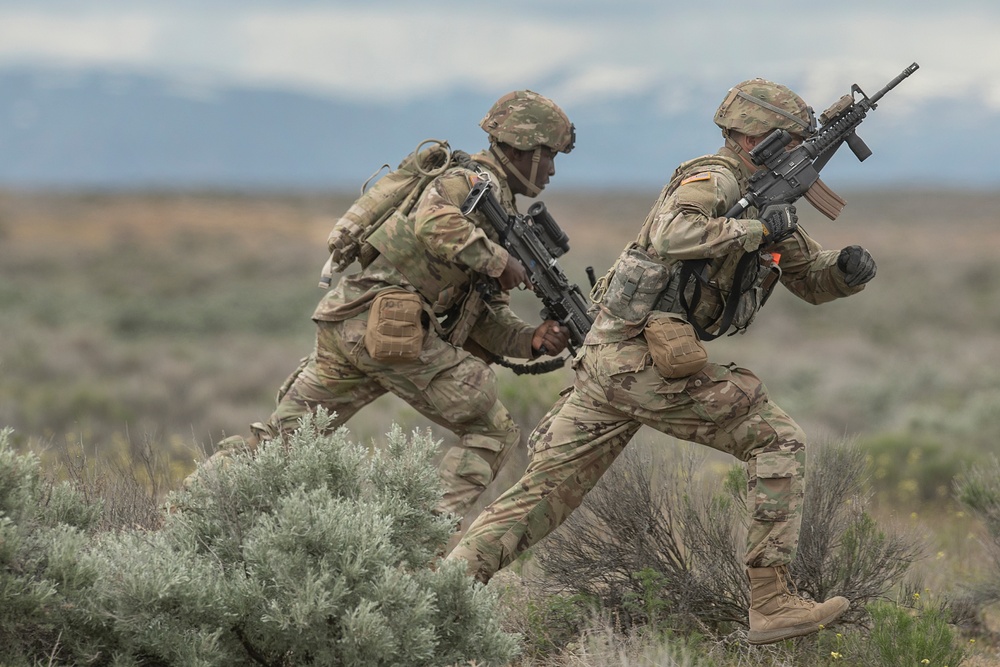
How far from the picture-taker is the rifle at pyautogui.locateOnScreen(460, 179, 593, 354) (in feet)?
19.7

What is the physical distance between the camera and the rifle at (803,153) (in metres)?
5.12

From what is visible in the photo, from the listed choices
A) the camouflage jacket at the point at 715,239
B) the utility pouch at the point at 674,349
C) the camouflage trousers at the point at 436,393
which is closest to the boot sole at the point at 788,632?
the utility pouch at the point at 674,349

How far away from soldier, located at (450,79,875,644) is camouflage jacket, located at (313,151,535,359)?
0.68 m

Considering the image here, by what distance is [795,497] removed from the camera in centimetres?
481

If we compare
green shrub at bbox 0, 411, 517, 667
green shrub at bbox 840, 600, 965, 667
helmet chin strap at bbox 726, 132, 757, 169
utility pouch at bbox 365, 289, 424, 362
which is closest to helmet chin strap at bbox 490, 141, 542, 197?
utility pouch at bbox 365, 289, 424, 362

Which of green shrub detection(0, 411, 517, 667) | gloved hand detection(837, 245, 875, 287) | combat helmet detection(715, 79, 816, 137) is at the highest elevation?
combat helmet detection(715, 79, 816, 137)

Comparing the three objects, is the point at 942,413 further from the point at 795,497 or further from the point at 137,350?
the point at 137,350

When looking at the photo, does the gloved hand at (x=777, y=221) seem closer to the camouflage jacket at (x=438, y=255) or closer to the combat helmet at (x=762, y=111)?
the combat helmet at (x=762, y=111)

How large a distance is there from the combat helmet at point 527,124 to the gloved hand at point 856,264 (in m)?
1.45

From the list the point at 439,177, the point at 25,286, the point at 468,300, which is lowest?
the point at 25,286

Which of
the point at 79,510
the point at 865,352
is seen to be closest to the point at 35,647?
the point at 79,510

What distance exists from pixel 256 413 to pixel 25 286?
20783 millimetres

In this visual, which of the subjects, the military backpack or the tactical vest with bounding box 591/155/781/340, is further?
the military backpack

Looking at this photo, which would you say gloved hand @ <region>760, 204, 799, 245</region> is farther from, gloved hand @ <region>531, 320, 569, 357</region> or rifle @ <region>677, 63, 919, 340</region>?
gloved hand @ <region>531, 320, 569, 357</region>
